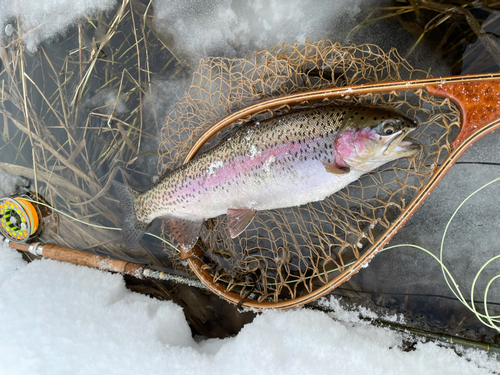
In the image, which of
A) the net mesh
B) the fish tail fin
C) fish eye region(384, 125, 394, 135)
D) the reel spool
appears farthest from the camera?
the reel spool

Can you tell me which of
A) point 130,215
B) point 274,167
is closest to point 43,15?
point 130,215

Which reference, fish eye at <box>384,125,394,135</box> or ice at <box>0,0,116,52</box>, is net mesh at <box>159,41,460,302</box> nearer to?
fish eye at <box>384,125,394,135</box>

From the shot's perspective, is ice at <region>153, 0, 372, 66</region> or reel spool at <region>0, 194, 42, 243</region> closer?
ice at <region>153, 0, 372, 66</region>

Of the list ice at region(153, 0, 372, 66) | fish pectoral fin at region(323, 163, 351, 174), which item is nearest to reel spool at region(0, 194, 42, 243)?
ice at region(153, 0, 372, 66)

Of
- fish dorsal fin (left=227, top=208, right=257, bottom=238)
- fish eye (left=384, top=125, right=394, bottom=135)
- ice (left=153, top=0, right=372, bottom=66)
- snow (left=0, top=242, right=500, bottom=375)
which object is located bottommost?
snow (left=0, top=242, right=500, bottom=375)

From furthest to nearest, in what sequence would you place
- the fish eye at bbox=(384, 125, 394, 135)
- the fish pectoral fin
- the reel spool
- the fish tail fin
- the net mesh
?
the reel spool → the fish tail fin → the net mesh → the fish pectoral fin → the fish eye at bbox=(384, 125, 394, 135)

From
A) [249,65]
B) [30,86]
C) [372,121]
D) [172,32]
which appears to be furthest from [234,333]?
[30,86]

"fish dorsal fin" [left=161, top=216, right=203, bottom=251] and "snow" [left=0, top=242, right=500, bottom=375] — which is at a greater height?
"fish dorsal fin" [left=161, top=216, right=203, bottom=251]
